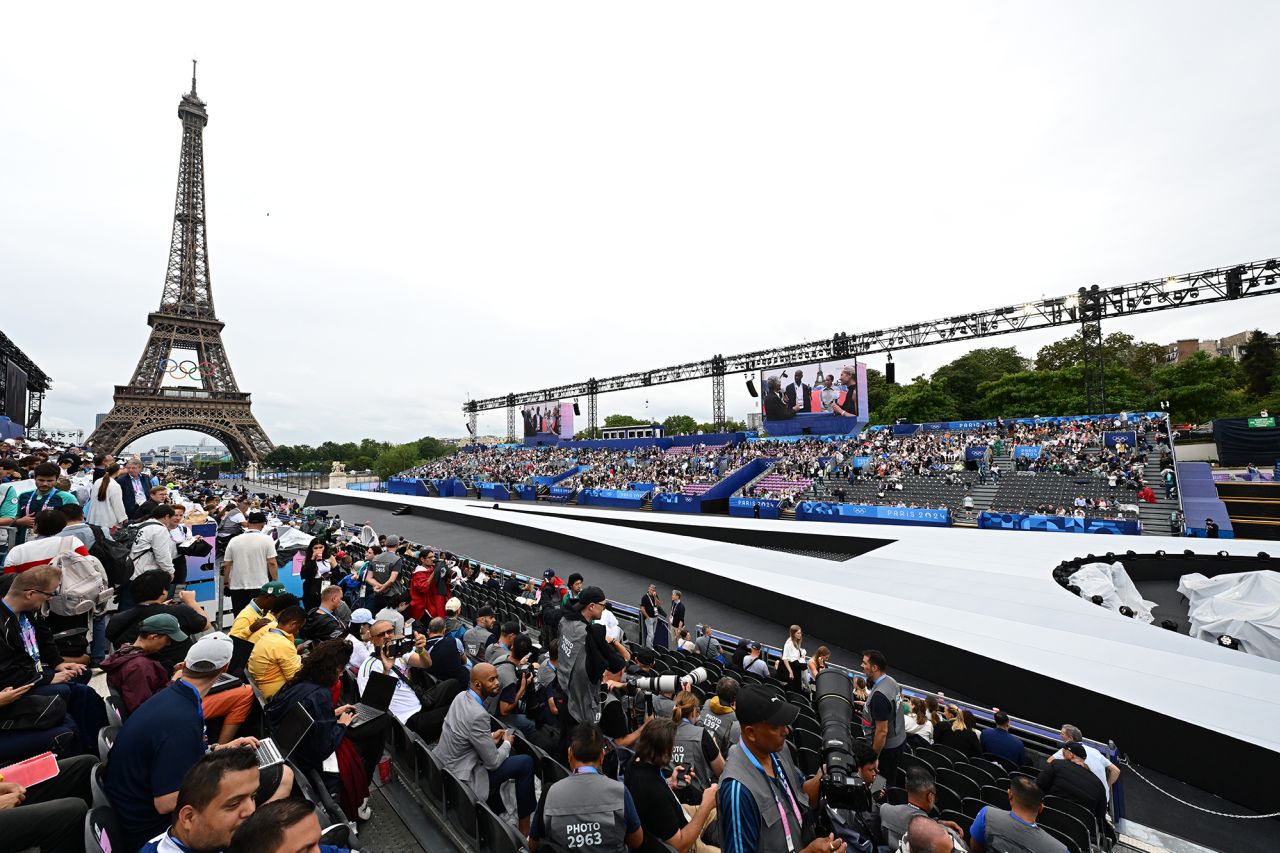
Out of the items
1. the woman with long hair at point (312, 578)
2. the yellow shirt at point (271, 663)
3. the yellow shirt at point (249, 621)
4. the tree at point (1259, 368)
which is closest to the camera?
the yellow shirt at point (271, 663)

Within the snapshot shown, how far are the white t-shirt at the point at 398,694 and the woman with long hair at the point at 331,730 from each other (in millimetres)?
411

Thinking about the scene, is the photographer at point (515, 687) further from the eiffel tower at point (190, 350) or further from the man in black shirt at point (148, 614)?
the eiffel tower at point (190, 350)

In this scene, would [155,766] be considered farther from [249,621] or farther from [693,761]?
[693,761]

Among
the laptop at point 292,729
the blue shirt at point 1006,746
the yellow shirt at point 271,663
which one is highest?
the yellow shirt at point 271,663

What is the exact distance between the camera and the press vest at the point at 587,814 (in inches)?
95.6

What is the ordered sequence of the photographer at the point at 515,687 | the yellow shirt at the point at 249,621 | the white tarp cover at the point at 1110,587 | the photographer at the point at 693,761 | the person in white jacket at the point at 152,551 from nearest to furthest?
the photographer at the point at 693,761
the yellow shirt at the point at 249,621
the photographer at the point at 515,687
the person in white jacket at the point at 152,551
the white tarp cover at the point at 1110,587

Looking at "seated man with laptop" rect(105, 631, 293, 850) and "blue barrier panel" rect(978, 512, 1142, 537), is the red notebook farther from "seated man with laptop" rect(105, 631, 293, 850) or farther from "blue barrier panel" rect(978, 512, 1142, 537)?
"blue barrier panel" rect(978, 512, 1142, 537)

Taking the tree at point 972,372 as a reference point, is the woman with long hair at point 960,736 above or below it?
below

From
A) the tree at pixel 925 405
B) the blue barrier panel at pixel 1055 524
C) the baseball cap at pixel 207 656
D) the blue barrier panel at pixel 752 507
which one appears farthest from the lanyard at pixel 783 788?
the tree at pixel 925 405

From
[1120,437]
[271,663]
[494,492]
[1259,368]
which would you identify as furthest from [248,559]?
[1259,368]

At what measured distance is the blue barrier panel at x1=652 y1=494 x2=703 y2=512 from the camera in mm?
26422

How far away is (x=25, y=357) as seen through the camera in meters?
29.0

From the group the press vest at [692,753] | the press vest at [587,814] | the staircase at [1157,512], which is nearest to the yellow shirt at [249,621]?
the press vest at [587,814]

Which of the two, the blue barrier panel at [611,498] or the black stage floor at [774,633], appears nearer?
the black stage floor at [774,633]
